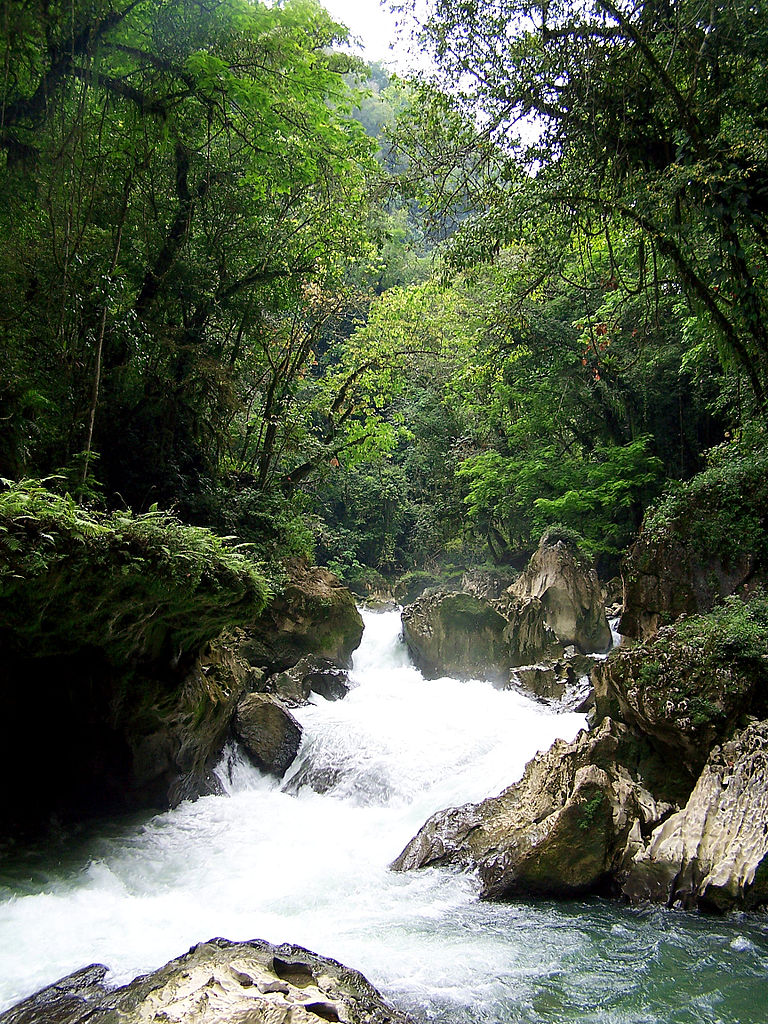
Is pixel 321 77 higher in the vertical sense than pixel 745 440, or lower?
higher

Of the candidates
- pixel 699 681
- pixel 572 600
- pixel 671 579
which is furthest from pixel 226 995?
pixel 572 600

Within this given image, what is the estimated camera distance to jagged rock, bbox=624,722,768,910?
5152 mm

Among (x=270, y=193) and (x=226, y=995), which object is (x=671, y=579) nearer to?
(x=226, y=995)

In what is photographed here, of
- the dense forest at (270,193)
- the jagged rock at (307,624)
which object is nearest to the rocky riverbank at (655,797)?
the dense forest at (270,193)

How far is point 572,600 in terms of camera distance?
14023 millimetres

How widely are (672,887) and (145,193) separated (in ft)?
34.4

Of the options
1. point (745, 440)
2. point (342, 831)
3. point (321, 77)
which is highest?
point (321, 77)

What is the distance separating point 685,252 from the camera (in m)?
7.79

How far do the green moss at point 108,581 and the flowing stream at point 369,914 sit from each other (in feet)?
6.81

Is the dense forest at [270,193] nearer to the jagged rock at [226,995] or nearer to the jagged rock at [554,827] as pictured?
the jagged rock at [226,995]

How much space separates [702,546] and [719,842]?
4357 millimetres

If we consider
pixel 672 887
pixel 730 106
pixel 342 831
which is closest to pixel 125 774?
pixel 342 831

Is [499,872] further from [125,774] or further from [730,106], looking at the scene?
[730,106]

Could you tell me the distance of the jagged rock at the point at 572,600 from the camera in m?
13.7
